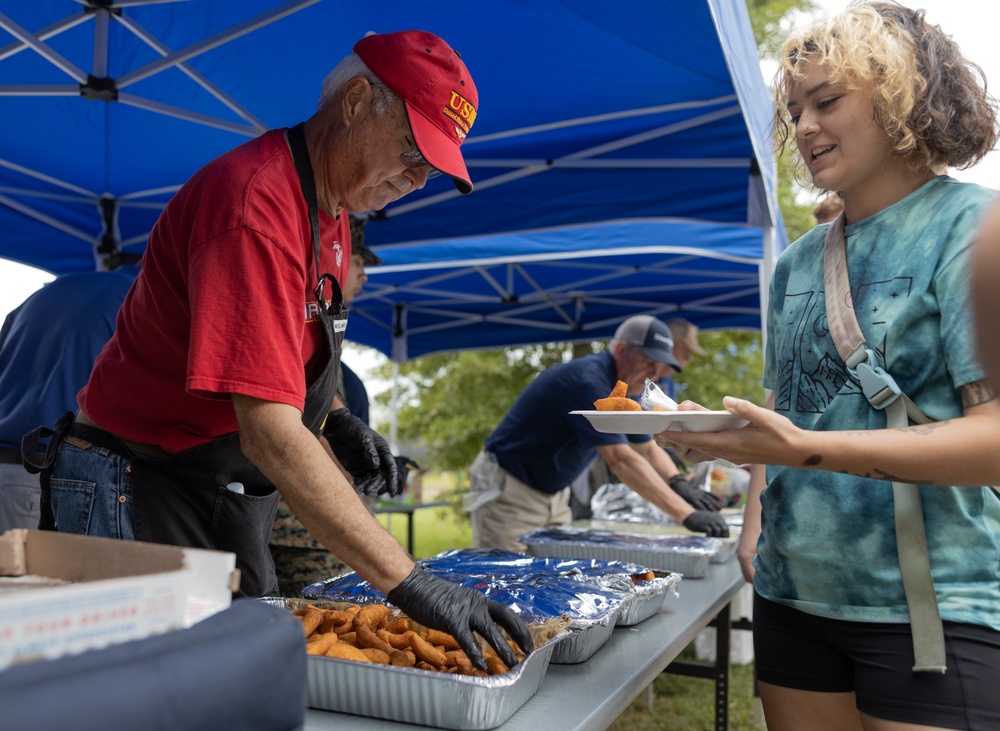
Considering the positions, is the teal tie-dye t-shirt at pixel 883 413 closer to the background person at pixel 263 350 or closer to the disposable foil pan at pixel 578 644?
the disposable foil pan at pixel 578 644

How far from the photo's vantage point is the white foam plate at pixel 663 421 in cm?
120

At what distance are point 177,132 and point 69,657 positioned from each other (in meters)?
3.55

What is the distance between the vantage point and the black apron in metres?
1.61

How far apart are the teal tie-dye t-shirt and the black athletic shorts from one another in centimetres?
3

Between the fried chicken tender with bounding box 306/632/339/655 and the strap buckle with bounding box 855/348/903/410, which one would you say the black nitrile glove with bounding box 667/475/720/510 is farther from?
the fried chicken tender with bounding box 306/632/339/655

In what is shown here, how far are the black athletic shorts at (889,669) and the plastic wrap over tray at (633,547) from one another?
1206 mm

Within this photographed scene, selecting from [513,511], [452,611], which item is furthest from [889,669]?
[513,511]

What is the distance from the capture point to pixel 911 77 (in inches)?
51.0

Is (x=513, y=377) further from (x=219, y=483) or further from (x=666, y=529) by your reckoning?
(x=219, y=483)

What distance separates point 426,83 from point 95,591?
3.85 ft

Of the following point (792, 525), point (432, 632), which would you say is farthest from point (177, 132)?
point (792, 525)

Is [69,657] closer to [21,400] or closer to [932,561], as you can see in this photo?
[932,561]

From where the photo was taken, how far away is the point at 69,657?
591 millimetres

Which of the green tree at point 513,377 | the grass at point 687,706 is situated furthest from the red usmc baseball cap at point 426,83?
the green tree at point 513,377
